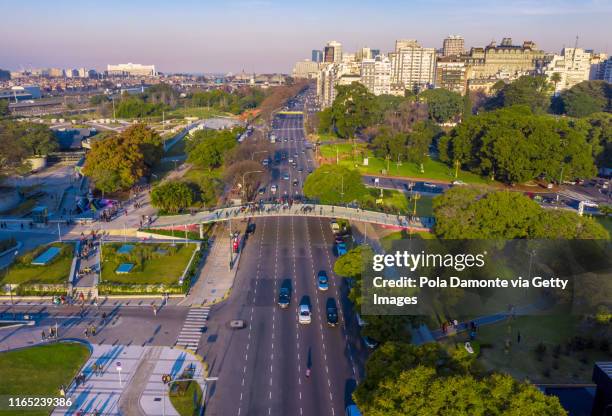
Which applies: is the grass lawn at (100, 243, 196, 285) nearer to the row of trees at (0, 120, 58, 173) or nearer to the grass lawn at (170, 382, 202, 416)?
the grass lawn at (170, 382, 202, 416)

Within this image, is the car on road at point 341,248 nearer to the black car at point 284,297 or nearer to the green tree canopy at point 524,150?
the black car at point 284,297

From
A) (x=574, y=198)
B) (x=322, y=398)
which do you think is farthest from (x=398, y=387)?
(x=574, y=198)

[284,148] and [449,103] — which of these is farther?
[449,103]

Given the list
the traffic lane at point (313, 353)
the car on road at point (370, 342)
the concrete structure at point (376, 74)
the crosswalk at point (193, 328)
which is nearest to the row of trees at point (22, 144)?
the crosswalk at point (193, 328)

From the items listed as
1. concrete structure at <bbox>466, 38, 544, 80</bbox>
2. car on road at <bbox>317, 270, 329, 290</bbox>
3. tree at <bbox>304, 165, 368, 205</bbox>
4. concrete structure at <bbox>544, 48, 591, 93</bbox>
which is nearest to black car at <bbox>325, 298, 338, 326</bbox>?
car on road at <bbox>317, 270, 329, 290</bbox>

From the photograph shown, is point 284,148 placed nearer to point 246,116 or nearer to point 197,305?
point 246,116

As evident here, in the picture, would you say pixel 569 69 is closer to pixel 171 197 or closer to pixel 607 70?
pixel 607 70
